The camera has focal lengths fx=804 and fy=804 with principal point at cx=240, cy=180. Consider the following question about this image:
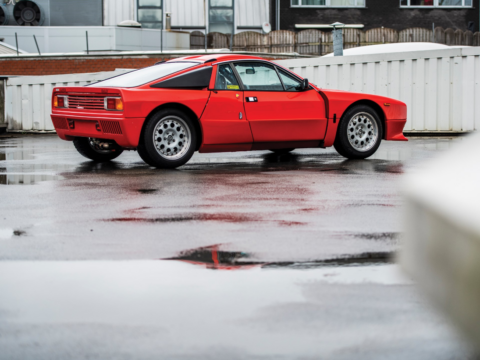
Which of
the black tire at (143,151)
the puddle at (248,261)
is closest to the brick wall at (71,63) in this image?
the black tire at (143,151)

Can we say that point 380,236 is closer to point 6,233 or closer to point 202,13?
point 6,233

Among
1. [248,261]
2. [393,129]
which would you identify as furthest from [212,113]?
[248,261]

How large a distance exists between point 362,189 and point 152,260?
360 centimetres

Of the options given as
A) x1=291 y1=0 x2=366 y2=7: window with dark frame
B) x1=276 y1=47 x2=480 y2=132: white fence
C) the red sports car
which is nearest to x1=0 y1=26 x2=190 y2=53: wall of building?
x1=291 y1=0 x2=366 y2=7: window with dark frame

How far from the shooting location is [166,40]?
28969 mm

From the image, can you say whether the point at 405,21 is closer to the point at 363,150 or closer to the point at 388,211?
the point at 363,150

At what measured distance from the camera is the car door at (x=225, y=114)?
9508mm

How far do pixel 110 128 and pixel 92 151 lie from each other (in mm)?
1580

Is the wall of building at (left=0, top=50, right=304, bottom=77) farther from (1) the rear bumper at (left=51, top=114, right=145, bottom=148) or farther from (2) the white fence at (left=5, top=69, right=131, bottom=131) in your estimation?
(1) the rear bumper at (left=51, top=114, right=145, bottom=148)

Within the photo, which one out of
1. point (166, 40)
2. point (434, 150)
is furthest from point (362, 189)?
point (166, 40)

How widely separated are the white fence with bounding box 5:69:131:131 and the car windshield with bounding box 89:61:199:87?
870 cm

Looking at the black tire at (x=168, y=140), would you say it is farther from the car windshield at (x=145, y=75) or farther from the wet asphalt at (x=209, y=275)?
the wet asphalt at (x=209, y=275)

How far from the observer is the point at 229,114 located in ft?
31.6

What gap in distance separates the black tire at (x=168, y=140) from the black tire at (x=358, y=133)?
220 cm
